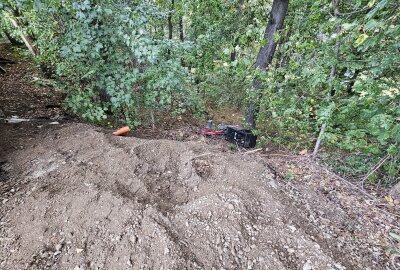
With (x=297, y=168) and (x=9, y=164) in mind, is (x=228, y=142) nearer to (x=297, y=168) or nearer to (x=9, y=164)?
(x=297, y=168)

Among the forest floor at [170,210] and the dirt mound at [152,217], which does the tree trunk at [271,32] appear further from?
the dirt mound at [152,217]

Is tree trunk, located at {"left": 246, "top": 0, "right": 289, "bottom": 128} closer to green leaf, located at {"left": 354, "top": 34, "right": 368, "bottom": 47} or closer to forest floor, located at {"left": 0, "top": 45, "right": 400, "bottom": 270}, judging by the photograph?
forest floor, located at {"left": 0, "top": 45, "right": 400, "bottom": 270}

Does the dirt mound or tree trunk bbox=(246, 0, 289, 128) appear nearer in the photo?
the dirt mound

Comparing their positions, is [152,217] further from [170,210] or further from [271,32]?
[271,32]

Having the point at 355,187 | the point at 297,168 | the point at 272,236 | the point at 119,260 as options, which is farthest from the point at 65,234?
the point at 355,187

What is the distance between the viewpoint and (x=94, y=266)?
160 cm

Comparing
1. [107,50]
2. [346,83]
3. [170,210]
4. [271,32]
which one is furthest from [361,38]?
[107,50]

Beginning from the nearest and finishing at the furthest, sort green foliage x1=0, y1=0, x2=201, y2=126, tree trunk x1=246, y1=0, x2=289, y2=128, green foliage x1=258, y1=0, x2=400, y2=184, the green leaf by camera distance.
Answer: the green leaf
green foliage x1=258, y1=0, x2=400, y2=184
green foliage x1=0, y1=0, x2=201, y2=126
tree trunk x1=246, y1=0, x2=289, y2=128

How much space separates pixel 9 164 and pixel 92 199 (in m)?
1.29

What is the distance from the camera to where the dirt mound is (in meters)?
1.69

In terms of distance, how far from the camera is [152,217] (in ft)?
6.44

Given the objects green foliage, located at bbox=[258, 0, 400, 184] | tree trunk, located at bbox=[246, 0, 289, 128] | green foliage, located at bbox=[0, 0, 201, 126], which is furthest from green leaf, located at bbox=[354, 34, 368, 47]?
tree trunk, located at bbox=[246, 0, 289, 128]

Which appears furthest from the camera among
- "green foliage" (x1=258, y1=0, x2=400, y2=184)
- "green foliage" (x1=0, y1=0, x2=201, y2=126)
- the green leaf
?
"green foliage" (x1=0, y1=0, x2=201, y2=126)

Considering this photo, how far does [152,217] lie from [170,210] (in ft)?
0.63
